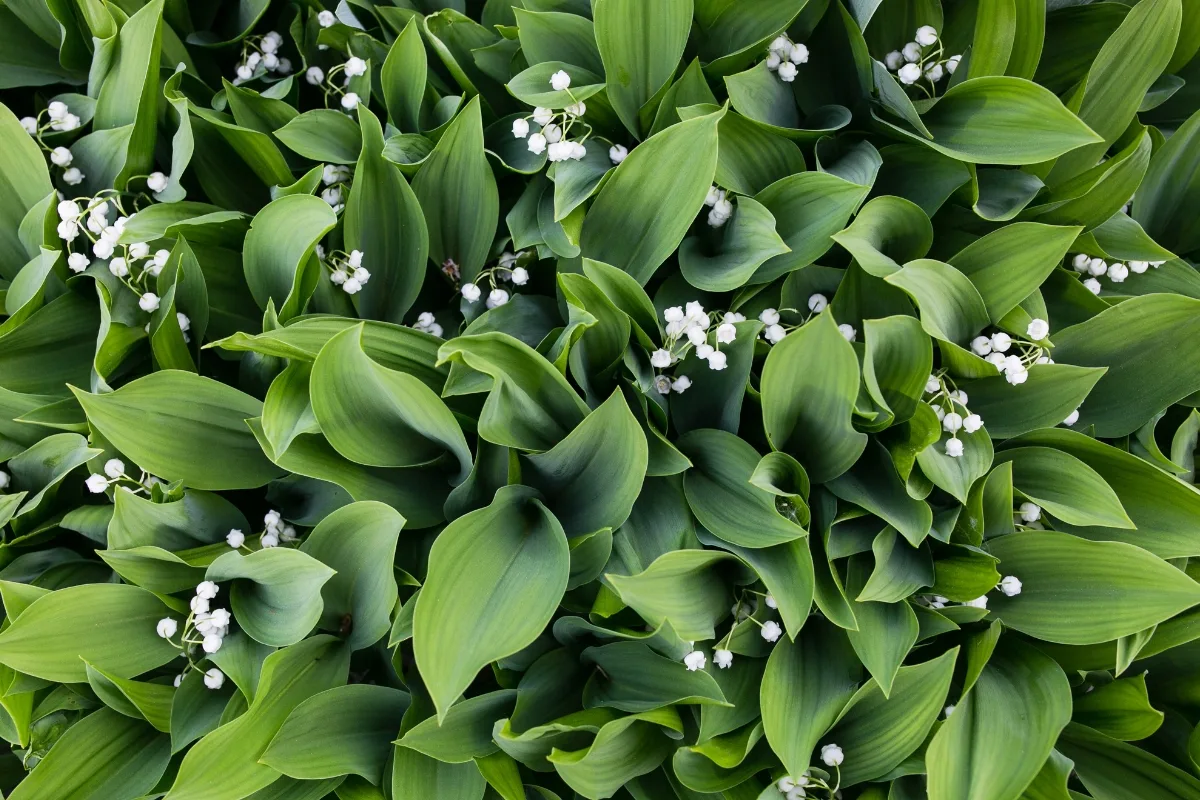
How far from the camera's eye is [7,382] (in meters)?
0.89

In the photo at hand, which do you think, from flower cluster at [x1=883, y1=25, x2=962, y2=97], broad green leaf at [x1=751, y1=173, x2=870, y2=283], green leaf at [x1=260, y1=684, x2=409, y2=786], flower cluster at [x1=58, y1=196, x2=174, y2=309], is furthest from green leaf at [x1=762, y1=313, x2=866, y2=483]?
flower cluster at [x1=58, y1=196, x2=174, y2=309]

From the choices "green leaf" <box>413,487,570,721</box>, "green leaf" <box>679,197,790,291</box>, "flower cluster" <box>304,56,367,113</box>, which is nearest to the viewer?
"green leaf" <box>413,487,570,721</box>

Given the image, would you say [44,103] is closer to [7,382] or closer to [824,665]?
[7,382]

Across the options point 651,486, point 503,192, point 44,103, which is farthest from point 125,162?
point 651,486

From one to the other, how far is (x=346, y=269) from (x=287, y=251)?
0.07m

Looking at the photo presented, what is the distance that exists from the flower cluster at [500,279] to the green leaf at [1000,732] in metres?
0.57

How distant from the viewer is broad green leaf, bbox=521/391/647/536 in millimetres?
738

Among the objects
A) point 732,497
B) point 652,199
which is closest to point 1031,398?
point 732,497

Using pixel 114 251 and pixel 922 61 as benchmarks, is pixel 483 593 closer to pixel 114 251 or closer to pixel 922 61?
pixel 114 251

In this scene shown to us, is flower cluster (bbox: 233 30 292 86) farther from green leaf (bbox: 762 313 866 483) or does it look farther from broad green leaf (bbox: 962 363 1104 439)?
broad green leaf (bbox: 962 363 1104 439)

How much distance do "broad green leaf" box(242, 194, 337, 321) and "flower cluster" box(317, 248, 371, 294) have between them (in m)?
0.01

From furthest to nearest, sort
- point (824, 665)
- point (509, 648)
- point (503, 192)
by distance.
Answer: point (503, 192) < point (824, 665) < point (509, 648)

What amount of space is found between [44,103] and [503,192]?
21.9 inches

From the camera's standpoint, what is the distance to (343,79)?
40.6 inches
